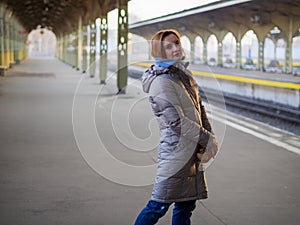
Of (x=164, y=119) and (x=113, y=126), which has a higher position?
(x=164, y=119)

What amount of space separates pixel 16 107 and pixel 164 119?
1155cm

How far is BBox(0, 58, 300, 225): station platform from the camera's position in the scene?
507 centimetres

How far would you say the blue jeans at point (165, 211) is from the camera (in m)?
3.66

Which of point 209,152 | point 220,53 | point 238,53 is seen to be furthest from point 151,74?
point 220,53

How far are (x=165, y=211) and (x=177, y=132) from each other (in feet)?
1.87

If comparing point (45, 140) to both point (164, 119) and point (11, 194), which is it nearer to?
point (11, 194)

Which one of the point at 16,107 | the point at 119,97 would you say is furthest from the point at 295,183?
the point at 119,97

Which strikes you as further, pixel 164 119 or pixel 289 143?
pixel 289 143

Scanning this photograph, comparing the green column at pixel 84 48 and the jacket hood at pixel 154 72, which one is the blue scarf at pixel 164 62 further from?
the green column at pixel 84 48

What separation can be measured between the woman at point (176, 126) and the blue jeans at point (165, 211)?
4 cm

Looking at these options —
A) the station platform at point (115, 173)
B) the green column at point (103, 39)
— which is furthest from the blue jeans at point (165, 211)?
the green column at point (103, 39)

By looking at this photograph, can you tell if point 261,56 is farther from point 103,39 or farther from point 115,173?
point 115,173

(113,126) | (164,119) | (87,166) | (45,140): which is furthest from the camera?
(113,126)

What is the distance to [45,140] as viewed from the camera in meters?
9.27
